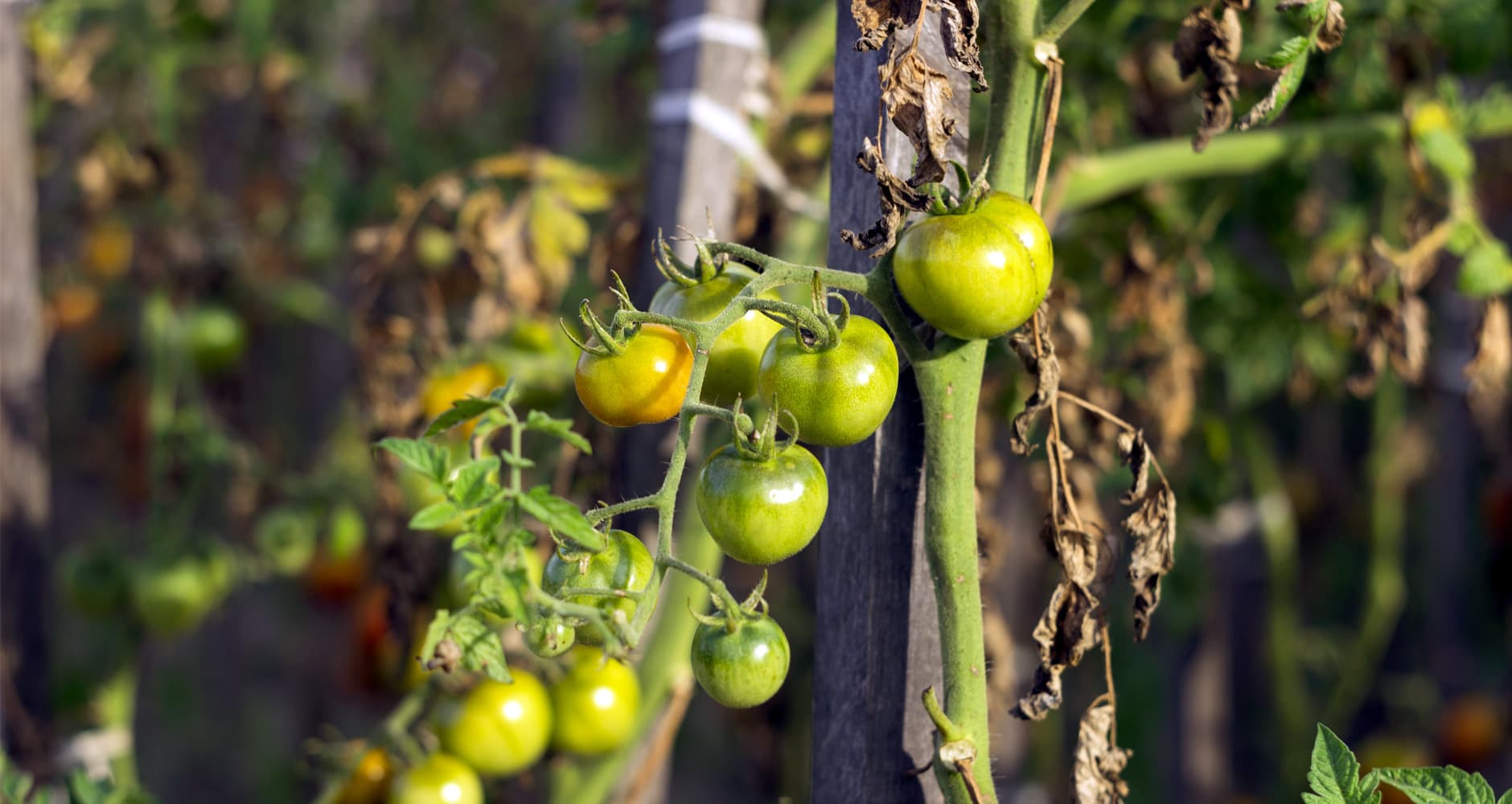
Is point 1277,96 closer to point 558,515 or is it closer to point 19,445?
point 558,515

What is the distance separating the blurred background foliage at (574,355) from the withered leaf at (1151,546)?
240 millimetres

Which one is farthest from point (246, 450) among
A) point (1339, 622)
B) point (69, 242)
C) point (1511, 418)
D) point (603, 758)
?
point (1339, 622)

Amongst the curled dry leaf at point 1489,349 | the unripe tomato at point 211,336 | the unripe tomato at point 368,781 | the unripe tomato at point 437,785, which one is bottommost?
the unripe tomato at point 368,781

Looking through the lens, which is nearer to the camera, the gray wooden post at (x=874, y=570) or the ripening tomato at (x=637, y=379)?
the ripening tomato at (x=637, y=379)

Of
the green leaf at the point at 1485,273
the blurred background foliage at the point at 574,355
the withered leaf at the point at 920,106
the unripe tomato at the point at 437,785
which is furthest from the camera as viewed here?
the blurred background foliage at the point at 574,355

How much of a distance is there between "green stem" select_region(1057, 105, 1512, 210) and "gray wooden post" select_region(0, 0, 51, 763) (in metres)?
1.69

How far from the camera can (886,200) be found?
0.78 m

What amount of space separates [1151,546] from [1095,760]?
166mm

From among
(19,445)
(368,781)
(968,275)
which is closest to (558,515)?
(968,275)

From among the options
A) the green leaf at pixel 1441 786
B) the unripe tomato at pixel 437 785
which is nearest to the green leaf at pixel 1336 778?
the green leaf at pixel 1441 786

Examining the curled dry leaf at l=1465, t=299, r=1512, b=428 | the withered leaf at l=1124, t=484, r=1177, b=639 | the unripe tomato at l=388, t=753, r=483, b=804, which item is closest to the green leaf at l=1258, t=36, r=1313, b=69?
the withered leaf at l=1124, t=484, r=1177, b=639

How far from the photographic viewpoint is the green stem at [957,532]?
A: 830mm

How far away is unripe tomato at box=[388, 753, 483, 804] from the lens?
1320 millimetres

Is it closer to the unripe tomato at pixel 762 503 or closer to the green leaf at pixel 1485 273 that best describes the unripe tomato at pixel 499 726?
the unripe tomato at pixel 762 503
